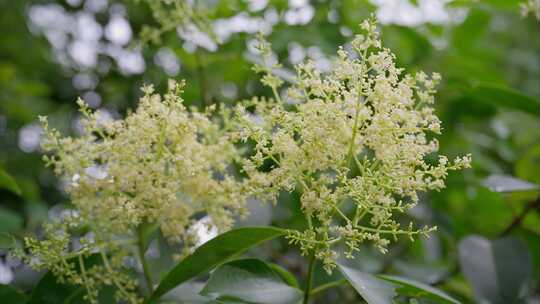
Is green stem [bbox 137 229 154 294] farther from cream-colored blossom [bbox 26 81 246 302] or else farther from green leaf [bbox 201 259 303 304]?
green leaf [bbox 201 259 303 304]

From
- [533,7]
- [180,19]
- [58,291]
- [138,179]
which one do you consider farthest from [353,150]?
[533,7]

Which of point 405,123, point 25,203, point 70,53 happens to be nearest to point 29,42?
point 70,53

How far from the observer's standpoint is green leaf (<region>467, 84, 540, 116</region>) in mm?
3250

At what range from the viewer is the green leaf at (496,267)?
111 inches

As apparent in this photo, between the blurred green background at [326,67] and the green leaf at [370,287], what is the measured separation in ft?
2.45

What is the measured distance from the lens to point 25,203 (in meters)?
4.71

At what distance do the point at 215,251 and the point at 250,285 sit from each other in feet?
0.51

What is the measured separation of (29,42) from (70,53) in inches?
14.7

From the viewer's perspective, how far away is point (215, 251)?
2168 millimetres

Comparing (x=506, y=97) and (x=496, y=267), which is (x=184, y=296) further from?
(x=506, y=97)

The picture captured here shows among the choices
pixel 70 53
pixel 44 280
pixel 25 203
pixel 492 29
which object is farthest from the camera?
pixel 492 29

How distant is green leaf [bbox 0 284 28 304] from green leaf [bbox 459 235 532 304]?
1.80m

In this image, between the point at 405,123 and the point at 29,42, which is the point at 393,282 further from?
the point at 29,42

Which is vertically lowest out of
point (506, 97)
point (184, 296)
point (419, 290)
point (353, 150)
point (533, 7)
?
point (419, 290)
